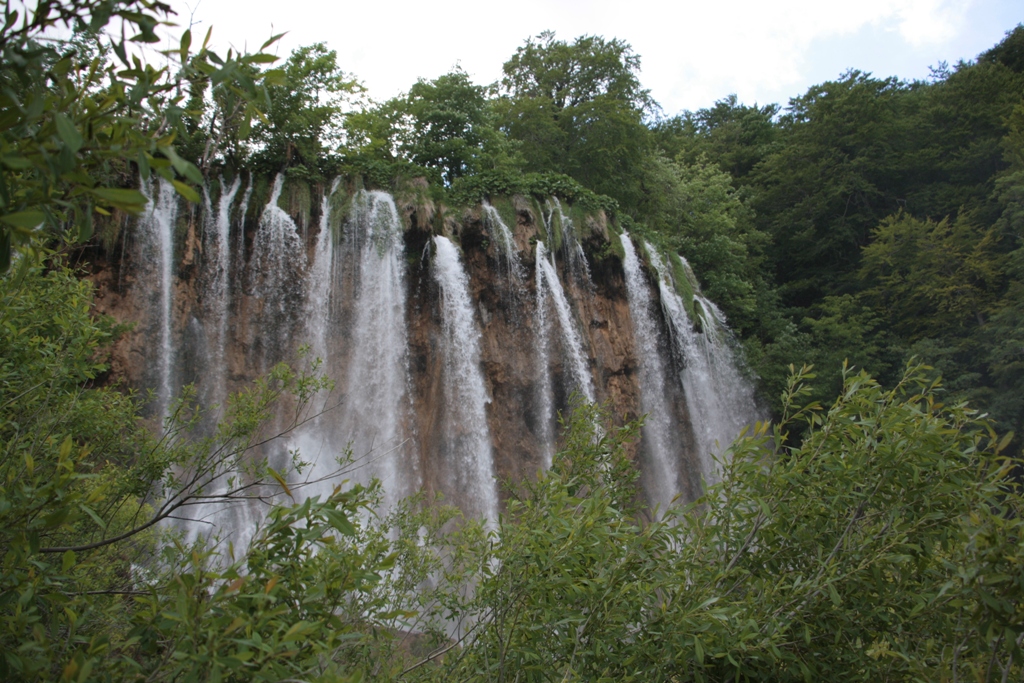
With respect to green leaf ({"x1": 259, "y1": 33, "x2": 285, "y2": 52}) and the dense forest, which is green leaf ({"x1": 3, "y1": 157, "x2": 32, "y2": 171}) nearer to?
the dense forest

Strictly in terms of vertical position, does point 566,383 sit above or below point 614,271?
below

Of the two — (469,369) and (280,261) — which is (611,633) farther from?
(280,261)

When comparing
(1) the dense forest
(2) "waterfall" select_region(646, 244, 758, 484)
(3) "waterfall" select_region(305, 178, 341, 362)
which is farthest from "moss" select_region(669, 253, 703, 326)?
(1) the dense forest

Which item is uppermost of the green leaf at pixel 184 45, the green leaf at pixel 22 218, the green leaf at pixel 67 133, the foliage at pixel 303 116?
the foliage at pixel 303 116

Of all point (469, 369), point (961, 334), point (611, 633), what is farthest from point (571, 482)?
point (961, 334)

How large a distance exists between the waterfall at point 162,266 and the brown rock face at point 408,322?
33 mm

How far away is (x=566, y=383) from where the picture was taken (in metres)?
14.5

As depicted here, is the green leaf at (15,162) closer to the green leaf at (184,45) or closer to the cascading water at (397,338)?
the green leaf at (184,45)

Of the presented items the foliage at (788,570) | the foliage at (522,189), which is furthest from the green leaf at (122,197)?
the foliage at (522,189)

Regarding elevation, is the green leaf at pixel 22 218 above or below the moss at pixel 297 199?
below

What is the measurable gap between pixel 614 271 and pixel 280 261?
786cm

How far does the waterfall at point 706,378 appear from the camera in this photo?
16562 millimetres

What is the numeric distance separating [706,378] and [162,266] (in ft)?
41.0

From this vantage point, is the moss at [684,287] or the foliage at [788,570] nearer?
the foliage at [788,570]
